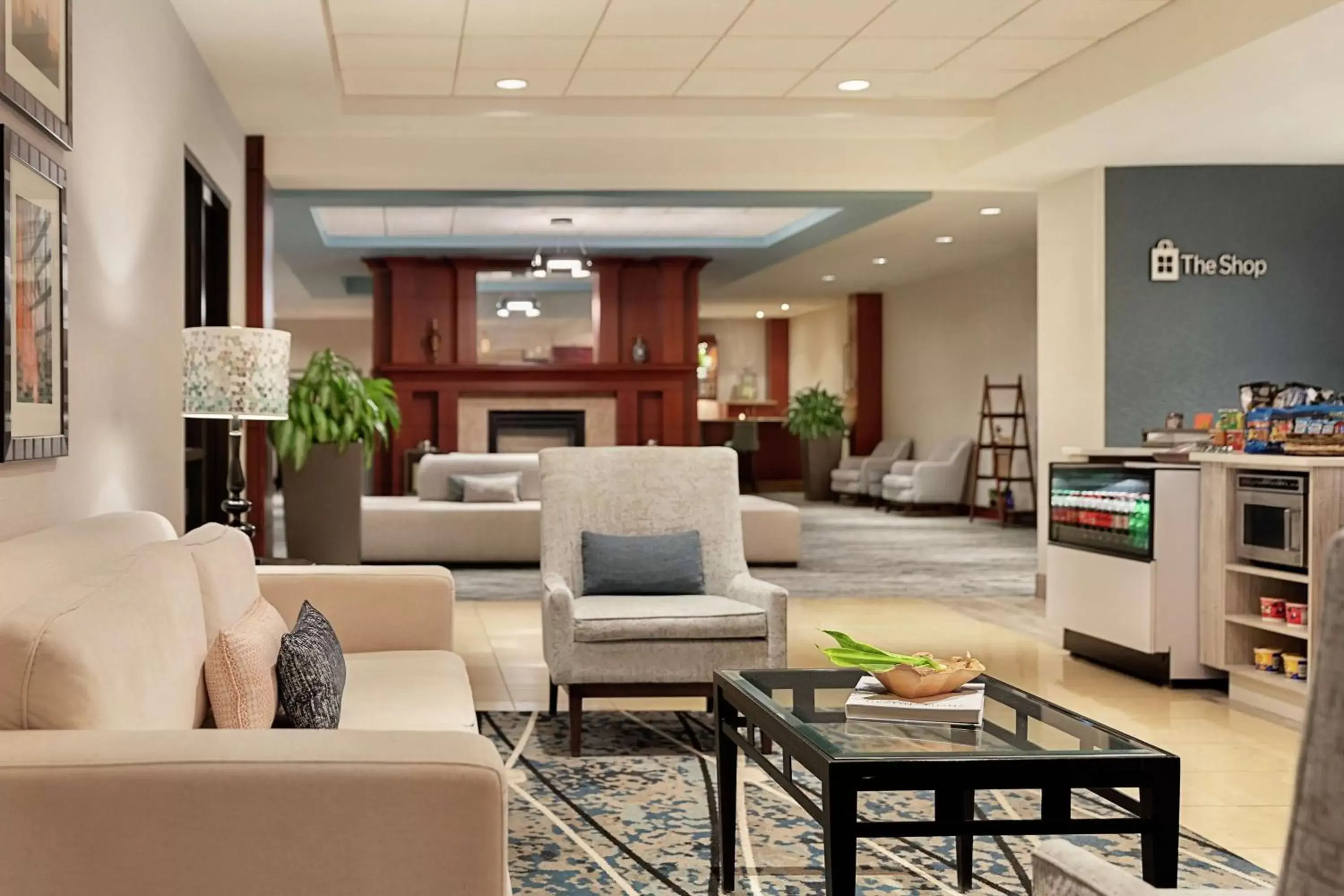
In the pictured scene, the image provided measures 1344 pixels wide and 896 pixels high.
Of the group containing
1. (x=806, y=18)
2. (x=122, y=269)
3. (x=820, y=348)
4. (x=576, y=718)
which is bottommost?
(x=576, y=718)

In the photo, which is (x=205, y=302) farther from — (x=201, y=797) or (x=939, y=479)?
(x=939, y=479)

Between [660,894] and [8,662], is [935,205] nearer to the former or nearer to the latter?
[660,894]

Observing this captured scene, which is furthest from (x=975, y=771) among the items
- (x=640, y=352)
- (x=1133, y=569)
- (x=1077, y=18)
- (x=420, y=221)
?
(x=640, y=352)

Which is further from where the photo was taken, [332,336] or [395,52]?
[332,336]

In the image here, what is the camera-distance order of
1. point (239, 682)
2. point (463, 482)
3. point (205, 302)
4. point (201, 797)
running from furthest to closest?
1. point (463, 482)
2. point (205, 302)
3. point (239, 682)
4. point (201, 797)

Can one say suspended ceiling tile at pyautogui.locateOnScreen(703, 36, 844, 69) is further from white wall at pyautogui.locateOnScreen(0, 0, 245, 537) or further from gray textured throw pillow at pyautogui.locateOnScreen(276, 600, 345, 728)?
gray textured throw pillow at pyautogui.locateOnScreen(276, 600, 345, 728)

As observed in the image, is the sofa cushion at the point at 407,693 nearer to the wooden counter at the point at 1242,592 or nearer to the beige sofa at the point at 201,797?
the beige sofa at the point at 201,797

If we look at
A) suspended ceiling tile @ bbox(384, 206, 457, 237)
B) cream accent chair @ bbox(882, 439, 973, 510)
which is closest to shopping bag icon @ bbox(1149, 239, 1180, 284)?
suspended ceiling tile @ bbox(384, 206, 457, 237)

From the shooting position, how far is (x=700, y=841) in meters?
3.34

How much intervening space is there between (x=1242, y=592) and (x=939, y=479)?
30.4 ft

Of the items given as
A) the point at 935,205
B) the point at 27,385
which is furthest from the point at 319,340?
the point at 27,385

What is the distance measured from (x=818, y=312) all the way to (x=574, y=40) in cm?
1349

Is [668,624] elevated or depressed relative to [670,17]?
depressed

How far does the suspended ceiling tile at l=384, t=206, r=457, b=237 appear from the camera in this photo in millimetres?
11117
